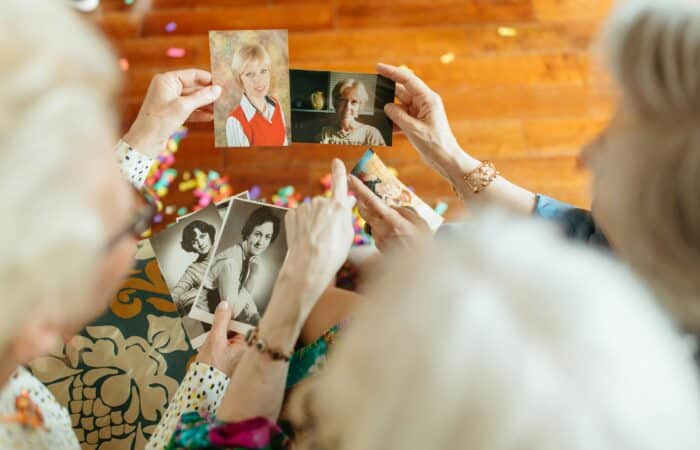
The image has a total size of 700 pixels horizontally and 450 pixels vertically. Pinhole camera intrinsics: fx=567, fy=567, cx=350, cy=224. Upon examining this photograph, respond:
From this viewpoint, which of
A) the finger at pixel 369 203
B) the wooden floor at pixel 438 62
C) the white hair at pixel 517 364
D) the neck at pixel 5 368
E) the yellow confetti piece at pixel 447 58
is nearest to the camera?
the white hair at pixel 517 364

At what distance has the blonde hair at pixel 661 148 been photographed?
656 mm

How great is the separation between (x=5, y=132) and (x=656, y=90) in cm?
73

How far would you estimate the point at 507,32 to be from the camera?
6.59ft

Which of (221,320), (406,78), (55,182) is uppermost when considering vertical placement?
(55,182)

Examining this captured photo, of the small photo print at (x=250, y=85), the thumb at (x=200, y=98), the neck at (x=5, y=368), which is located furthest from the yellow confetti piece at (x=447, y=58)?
the neck at (x=5, y=368)

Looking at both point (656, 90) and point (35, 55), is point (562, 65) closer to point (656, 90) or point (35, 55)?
point (656, 90)

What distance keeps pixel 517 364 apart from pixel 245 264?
3.23ft

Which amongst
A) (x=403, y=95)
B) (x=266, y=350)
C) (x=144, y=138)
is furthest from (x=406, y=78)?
(x=266, y=350)

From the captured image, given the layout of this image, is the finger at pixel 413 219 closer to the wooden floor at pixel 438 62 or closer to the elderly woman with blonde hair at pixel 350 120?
the elderly woman with blonde hair at pixel 350 120

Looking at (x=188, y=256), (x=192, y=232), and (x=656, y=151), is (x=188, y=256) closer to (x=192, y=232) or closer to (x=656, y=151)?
(x=192, y=232)

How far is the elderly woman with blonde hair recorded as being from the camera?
1451 mm

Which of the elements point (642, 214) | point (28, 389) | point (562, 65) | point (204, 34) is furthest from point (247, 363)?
point (562, 65)

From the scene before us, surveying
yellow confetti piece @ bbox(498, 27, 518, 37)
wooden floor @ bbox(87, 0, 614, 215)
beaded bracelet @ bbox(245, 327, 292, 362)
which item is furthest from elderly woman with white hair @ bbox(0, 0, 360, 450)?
yellow confetti piece @ bbox(498, 27, 518, 37)

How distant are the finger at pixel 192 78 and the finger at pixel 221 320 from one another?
54 centimetres
